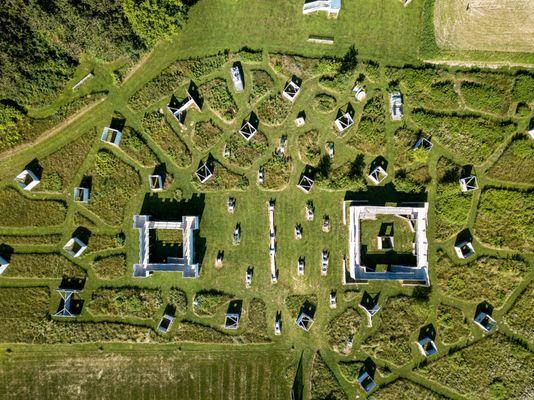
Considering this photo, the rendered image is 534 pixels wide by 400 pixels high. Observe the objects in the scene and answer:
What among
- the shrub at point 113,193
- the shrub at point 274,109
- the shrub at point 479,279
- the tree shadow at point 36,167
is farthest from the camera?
the tree shadow at point 36,167

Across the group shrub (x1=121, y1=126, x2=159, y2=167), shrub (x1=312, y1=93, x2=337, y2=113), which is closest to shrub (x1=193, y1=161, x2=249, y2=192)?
shrub (x1=121, y1=126, x2=159, y2=167)

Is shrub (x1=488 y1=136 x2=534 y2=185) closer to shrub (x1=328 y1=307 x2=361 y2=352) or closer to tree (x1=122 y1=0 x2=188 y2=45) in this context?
shrub (x1=328 y1=307 x2=361 y2=352)

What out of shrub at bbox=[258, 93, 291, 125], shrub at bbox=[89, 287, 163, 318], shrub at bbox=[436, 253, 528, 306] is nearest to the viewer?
shrub at bbox=[436, 253, 528, 306]

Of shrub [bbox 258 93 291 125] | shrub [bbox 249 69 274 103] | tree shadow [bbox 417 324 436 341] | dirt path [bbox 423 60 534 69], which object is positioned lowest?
tree shadow [bbox 417 324 436 341]

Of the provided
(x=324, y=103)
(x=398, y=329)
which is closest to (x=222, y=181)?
(x=324, y=103)

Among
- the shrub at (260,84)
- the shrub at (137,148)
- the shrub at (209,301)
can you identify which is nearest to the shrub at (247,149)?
the shrub at (260,84)

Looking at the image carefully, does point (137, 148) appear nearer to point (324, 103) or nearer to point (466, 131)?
point (324, 103)

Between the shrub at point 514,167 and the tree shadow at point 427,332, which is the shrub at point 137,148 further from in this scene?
the shrub at point 514,167
